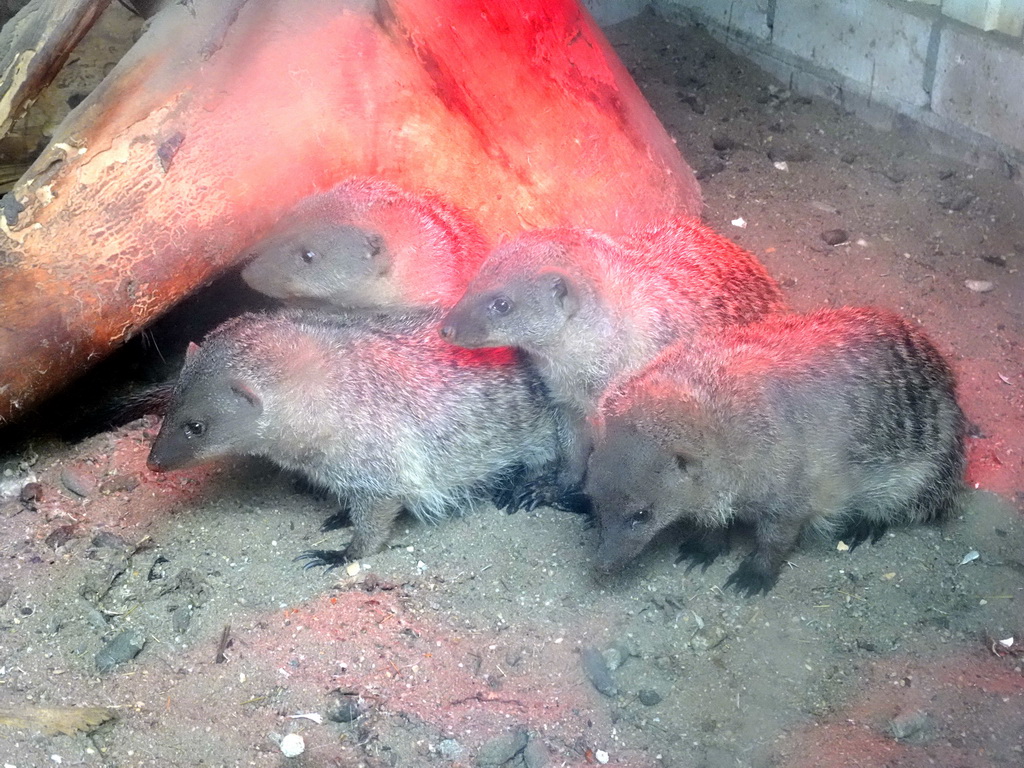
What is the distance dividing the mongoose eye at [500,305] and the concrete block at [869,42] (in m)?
2.51

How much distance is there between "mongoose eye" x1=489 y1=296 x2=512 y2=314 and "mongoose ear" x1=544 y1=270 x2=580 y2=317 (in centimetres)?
14

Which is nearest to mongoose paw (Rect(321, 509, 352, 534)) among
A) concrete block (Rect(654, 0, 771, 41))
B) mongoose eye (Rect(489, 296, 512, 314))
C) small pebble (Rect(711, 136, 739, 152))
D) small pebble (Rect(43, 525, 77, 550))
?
small pebble (Rect(43, 525, 77, 550))

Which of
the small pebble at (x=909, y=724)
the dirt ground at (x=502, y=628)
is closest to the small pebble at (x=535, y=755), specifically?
the dirt ground at (x=502, y=628)

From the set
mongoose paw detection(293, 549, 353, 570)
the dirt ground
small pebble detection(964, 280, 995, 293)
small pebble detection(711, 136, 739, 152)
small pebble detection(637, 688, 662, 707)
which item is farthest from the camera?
small pebble detection(711, 136, 739, 152)

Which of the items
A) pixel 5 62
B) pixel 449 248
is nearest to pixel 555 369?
pixel 449 248

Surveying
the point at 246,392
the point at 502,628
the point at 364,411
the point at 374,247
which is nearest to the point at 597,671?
the point at 502,628

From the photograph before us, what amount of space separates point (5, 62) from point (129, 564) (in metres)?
1.63

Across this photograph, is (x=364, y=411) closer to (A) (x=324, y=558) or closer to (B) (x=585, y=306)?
(A) (x=324, y=558)

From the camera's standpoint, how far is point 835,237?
14.1 ft

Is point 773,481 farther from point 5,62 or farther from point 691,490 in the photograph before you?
point 5,62

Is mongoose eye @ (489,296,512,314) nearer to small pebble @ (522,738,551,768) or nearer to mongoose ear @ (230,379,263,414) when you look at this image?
mongoose ear @ (230,379,263,414)

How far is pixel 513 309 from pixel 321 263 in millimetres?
797

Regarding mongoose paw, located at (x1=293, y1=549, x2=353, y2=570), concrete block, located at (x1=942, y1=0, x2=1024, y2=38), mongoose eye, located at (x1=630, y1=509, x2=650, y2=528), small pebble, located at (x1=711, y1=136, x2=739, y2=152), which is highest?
concrete block, located at (x1=942, y1=0, x2=1024, y2=38)

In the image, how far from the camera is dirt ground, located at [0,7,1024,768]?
95.7 inches
